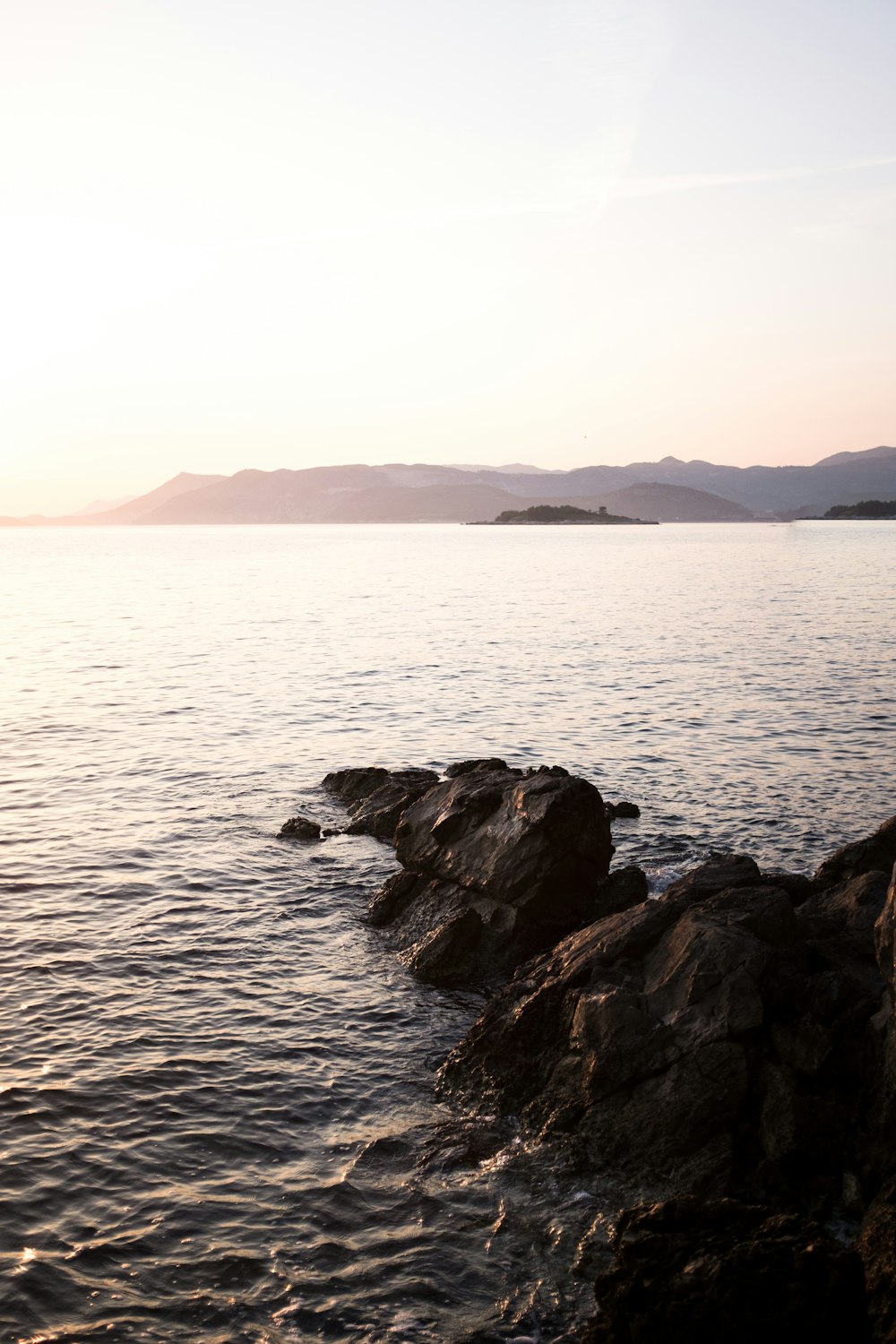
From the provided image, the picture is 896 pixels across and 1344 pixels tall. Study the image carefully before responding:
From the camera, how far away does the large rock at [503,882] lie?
19.8 m

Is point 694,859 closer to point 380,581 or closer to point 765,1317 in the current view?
point 765,1317

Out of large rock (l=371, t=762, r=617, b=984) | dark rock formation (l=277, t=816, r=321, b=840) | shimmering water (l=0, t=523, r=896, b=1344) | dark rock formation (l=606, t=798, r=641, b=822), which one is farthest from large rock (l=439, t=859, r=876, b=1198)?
dark rock formation (l=606, t=798, r=641, b=822)

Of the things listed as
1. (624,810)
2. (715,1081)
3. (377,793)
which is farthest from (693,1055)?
(377,793)

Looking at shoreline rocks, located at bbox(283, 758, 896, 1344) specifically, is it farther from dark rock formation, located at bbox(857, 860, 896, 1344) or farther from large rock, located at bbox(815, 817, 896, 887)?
large rock, located at bbox(815, 817, 896, 887)

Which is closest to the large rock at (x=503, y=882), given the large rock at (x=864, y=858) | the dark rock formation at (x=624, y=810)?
the large rock at (x=864, y=858)

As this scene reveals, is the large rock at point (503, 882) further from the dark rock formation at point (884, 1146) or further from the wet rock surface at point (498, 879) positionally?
the dark rock formation at point (884, 1146)

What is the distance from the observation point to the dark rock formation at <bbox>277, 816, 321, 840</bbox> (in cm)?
Answer: 2766

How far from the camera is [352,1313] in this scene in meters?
11.0

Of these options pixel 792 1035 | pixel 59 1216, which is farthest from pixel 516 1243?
pixel 59 1216

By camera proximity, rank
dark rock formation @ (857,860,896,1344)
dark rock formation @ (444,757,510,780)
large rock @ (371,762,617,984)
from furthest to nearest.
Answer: dark rock formation @ (444,757,510,780), large rock @ (371,762,617,984), dark rock formation @ (857,860,896,1344)

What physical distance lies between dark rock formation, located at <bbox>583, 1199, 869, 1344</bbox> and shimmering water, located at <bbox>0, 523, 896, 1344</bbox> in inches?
59.5

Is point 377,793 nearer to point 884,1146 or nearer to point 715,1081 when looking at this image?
point 715,1081

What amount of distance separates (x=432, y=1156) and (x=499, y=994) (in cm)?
350

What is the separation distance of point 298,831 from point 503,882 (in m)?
8.86
